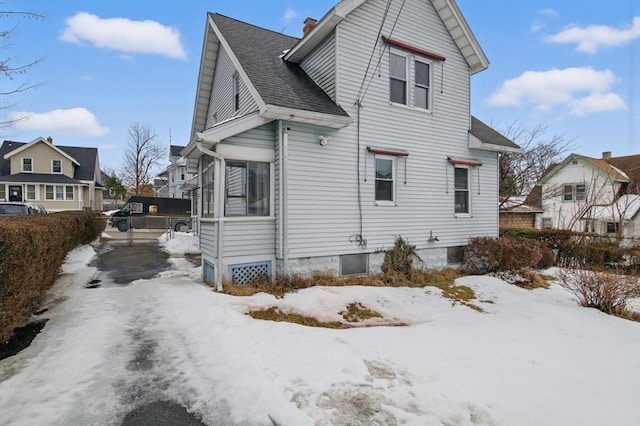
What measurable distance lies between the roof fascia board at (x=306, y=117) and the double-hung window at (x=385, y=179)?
1.69 m

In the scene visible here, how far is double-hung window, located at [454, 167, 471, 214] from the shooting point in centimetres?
1069

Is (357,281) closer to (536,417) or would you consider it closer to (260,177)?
(260,177)

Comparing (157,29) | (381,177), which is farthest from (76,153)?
(381,177)

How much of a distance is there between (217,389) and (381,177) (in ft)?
23.0

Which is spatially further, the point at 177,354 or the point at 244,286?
the point at 244,286

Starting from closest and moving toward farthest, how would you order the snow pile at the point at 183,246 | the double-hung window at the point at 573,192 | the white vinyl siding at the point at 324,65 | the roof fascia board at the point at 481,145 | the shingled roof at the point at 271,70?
the shingled roof at the point at 271,70
the white vinyl siding at the point at 324,65
the roof fascia board at the point at 481,145
the snow pile at the point at 183,246
the double-hung window at the point at 573,192

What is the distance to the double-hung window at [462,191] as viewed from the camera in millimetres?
10688

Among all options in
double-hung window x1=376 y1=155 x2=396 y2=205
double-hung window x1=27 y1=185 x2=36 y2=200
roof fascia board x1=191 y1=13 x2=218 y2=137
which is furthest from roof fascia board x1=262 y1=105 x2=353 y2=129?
double-hung window x1=27 y1=185 x2=36 y2=200

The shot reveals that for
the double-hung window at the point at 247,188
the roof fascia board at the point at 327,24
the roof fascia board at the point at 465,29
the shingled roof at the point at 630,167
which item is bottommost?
the double-hung window at the point at 247,188

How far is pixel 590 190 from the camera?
20.9 meters

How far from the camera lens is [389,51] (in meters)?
9.16

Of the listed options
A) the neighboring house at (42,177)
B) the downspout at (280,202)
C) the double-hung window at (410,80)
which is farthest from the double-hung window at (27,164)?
the double-hung window at (410,80)

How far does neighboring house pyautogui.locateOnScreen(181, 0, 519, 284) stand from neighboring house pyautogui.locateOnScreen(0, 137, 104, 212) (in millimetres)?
25426

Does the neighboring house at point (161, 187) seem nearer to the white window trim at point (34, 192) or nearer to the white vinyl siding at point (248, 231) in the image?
the white window trim at point (34, 192)
